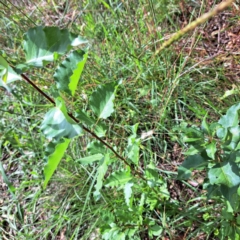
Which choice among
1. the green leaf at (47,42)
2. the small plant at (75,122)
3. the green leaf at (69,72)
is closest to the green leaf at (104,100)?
the small plant at (75,122)

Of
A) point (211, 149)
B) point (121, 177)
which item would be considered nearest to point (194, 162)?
point (211, 149)

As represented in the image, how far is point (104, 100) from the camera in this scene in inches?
43.8

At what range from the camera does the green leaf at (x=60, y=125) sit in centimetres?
87

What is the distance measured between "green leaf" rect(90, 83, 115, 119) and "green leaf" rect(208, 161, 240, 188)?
390mm

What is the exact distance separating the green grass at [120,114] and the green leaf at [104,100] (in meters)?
0.64

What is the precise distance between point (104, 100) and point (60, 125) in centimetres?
26

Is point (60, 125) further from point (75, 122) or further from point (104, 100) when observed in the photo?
point (104, 100)

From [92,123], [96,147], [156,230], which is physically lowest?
[156,230]

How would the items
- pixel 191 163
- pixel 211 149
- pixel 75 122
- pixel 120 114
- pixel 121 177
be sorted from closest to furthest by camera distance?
pixel 75 122 < pixel 211 149 < pixel 191 163 < pixel 121 177 < pixel 120 114

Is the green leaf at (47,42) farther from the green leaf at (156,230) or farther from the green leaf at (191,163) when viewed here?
the green leaf at (156,230)

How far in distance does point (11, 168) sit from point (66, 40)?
1.61 m

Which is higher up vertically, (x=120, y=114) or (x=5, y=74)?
(x=5, y=74)

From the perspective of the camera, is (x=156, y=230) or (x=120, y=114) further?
(x=120, y=114)

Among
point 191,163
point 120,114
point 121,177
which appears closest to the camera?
point 191,163
